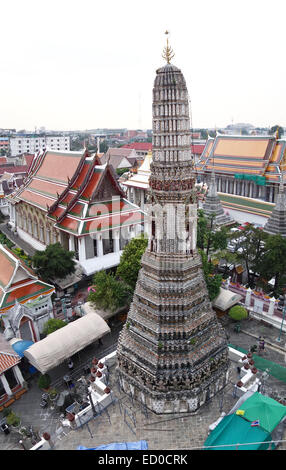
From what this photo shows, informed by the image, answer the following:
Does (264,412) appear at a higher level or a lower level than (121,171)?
lower

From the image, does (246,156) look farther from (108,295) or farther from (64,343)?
(64,343)

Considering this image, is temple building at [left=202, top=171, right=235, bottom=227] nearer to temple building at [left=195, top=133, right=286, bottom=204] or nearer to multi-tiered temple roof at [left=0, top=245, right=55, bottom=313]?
temple building at [left=195, top=133, right=286, bottom=204]

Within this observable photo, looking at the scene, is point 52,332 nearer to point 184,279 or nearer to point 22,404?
point 22,404

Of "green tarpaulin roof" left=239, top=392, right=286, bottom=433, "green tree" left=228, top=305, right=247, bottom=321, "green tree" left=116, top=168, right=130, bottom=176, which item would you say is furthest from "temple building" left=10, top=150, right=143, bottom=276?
"green tree" left=116, top=168, right=130, bottom=176

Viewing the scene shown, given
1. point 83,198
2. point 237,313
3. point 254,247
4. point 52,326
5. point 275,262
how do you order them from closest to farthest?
point 52,326 < point 237,313 < point 275,262 < point 254,247 < point 83,198

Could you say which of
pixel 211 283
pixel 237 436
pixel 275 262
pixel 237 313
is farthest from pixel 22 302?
pixel 275 262

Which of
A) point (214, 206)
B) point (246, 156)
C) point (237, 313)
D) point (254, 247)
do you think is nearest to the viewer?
point (237, 313)
